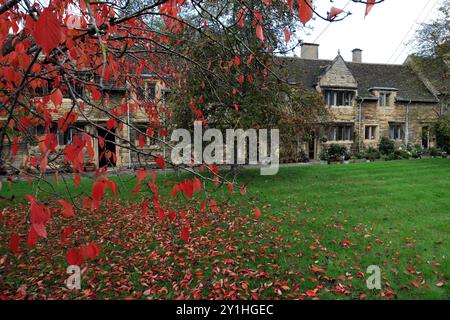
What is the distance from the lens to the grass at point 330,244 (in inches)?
171

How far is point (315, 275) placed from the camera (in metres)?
4.66

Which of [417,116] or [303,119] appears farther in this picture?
[417,116]

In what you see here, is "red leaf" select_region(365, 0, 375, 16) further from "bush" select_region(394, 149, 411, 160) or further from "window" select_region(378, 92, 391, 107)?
"window" select_region(378, 92, 391, 107)

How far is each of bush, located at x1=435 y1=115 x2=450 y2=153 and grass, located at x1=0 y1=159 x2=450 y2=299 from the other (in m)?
10.7

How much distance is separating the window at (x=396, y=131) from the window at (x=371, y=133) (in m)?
1.68

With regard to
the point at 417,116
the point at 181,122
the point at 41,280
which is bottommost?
the point at 41,280

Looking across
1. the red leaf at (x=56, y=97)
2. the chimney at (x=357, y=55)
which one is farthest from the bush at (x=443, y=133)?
the red leaf at (x=56, y=97)

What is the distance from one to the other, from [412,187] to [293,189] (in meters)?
4.43

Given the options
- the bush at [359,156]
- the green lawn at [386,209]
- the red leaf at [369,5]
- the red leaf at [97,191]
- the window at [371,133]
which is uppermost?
the window at [371,133]

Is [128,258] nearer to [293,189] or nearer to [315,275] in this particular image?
[315,275]

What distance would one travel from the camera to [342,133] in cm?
2541
